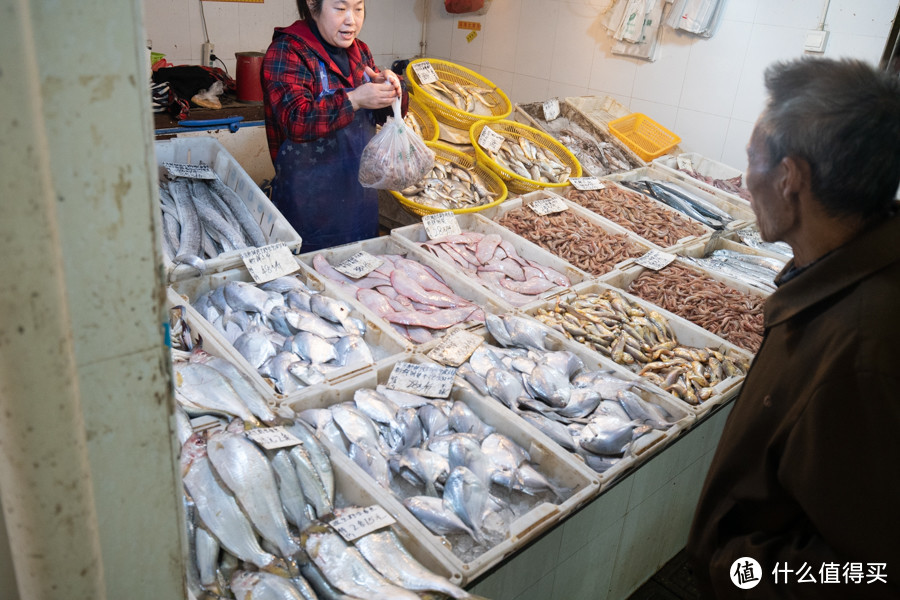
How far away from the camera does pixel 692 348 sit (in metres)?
3.10

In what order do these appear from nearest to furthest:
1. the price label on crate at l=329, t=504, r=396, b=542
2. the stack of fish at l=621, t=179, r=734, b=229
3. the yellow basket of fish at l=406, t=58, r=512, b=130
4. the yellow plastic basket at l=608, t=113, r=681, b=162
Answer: the price label on crate at l=329, t=504, r=396, b=542 < the stack of fish at l=621, t=179, r=734, b=229 < the yellow basket of fish at l=406, t=58, r=512, b=130 < the yellow plastic basket at l=608, t=113, r=681, b=162

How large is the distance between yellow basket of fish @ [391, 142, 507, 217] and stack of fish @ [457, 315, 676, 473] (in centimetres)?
145

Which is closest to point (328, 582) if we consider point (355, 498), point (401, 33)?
point (355, 498)

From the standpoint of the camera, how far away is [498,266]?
3.60m

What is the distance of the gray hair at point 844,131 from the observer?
4.35 ft

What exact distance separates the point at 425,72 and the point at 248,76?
1937 millimetres

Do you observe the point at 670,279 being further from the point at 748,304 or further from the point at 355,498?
the point at 355,498

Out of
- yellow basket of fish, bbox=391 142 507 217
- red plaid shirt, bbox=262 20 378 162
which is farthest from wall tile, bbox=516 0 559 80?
red plaid shirt, bbox=262 20 378 162

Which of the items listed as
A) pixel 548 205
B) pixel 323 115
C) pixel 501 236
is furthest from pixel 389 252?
pixel 548 205

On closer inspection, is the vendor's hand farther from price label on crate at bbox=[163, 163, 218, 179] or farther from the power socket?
the power socket

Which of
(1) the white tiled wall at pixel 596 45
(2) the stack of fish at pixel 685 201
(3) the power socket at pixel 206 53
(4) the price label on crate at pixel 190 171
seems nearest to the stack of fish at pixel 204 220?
(4) the price label on crate at pixel 190 171

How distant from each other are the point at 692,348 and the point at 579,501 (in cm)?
135

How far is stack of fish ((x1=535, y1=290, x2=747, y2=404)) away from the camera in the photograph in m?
2.81

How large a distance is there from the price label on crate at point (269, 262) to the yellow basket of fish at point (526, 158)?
183 cm
